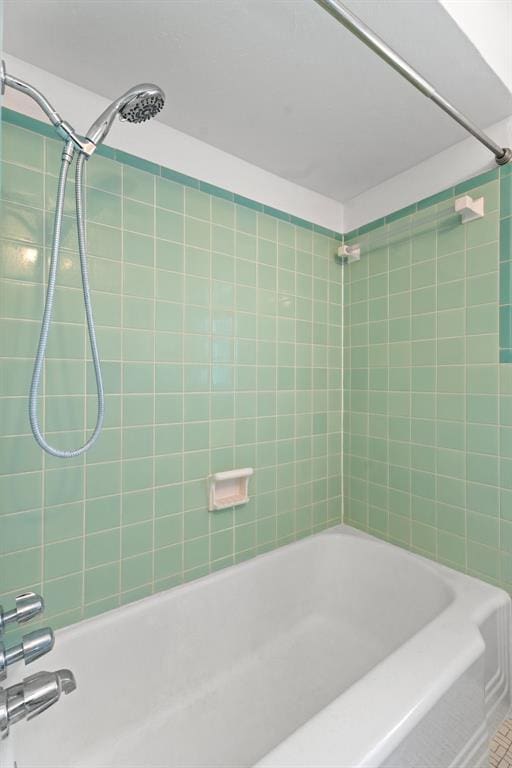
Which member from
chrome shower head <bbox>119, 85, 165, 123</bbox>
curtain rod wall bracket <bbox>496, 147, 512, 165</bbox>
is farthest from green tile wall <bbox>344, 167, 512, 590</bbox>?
chrome shower head <bbox>119, 85, 165, 123</bbox>

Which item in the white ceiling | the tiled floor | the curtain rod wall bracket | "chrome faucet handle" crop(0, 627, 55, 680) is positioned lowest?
the tiled floor

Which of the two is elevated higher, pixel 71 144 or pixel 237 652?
pixel 71 144

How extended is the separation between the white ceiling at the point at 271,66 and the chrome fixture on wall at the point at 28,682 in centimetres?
144

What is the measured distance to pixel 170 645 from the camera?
4.06 ft

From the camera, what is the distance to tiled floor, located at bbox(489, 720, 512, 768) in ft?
3.51

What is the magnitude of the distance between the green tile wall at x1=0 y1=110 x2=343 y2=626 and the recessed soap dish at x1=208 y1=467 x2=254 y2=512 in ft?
0.13

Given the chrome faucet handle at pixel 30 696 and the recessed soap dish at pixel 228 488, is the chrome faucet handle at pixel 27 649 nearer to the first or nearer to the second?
the chrome faucet handle at pixel 30 696

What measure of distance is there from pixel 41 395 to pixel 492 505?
1.60 metres

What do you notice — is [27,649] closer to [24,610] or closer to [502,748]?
[24,610]

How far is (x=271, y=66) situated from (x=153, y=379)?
106cm

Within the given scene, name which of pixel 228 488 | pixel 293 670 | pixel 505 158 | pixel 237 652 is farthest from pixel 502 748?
pixel 505 158

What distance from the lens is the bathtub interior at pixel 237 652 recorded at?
1077 mm

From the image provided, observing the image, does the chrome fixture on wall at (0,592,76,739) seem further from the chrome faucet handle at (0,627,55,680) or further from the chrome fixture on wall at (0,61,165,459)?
the chrome fixture on wall at (0,61,165,459)

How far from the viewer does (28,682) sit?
29.0 inches
